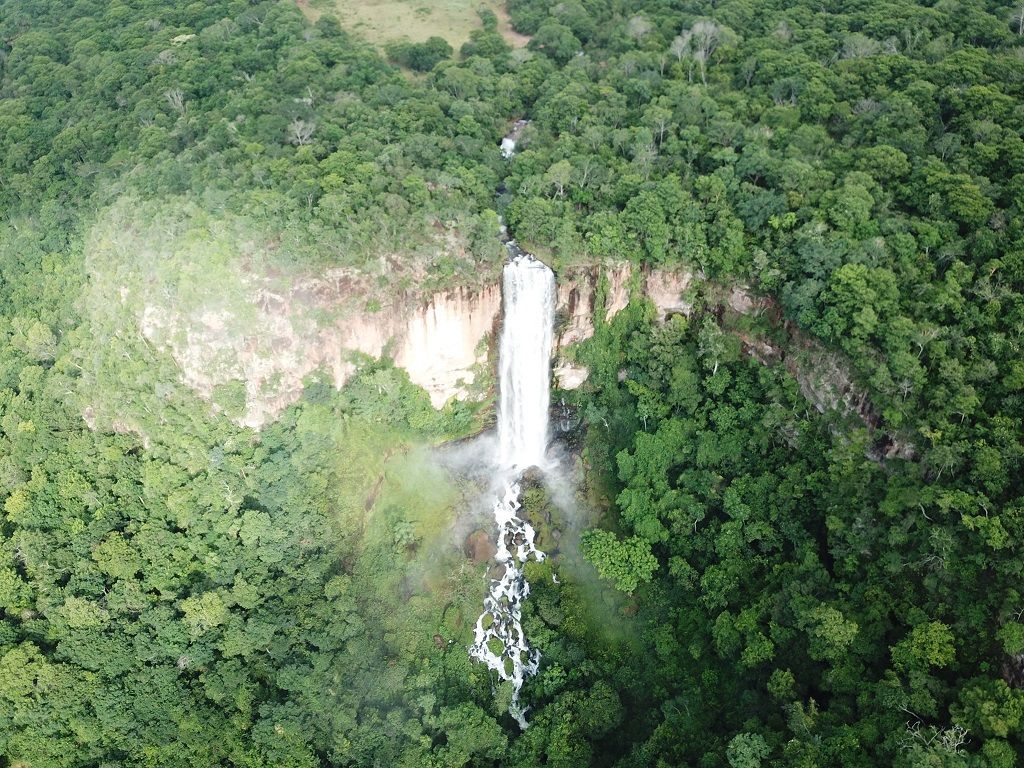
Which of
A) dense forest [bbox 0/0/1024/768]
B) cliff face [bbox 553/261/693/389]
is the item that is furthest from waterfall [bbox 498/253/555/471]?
dense forest [bbox 0/0/1024/768]

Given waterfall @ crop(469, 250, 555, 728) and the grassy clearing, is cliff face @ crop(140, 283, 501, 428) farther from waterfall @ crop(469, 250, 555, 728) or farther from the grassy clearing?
the grassy clearing

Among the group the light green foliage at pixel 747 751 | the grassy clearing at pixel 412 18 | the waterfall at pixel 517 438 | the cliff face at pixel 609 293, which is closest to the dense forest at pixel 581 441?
the light green foliage at pixel 747 751

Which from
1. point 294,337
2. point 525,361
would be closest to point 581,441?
point 525,361

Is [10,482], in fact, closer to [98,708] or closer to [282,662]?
[98,708]

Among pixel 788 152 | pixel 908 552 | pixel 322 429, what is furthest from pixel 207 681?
pixel 788 152

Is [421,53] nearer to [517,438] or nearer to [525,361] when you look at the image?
[525,361]

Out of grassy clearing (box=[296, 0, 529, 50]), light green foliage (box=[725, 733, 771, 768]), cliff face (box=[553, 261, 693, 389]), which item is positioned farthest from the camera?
grassy clearing (box=[296, 0, 529, 50])
